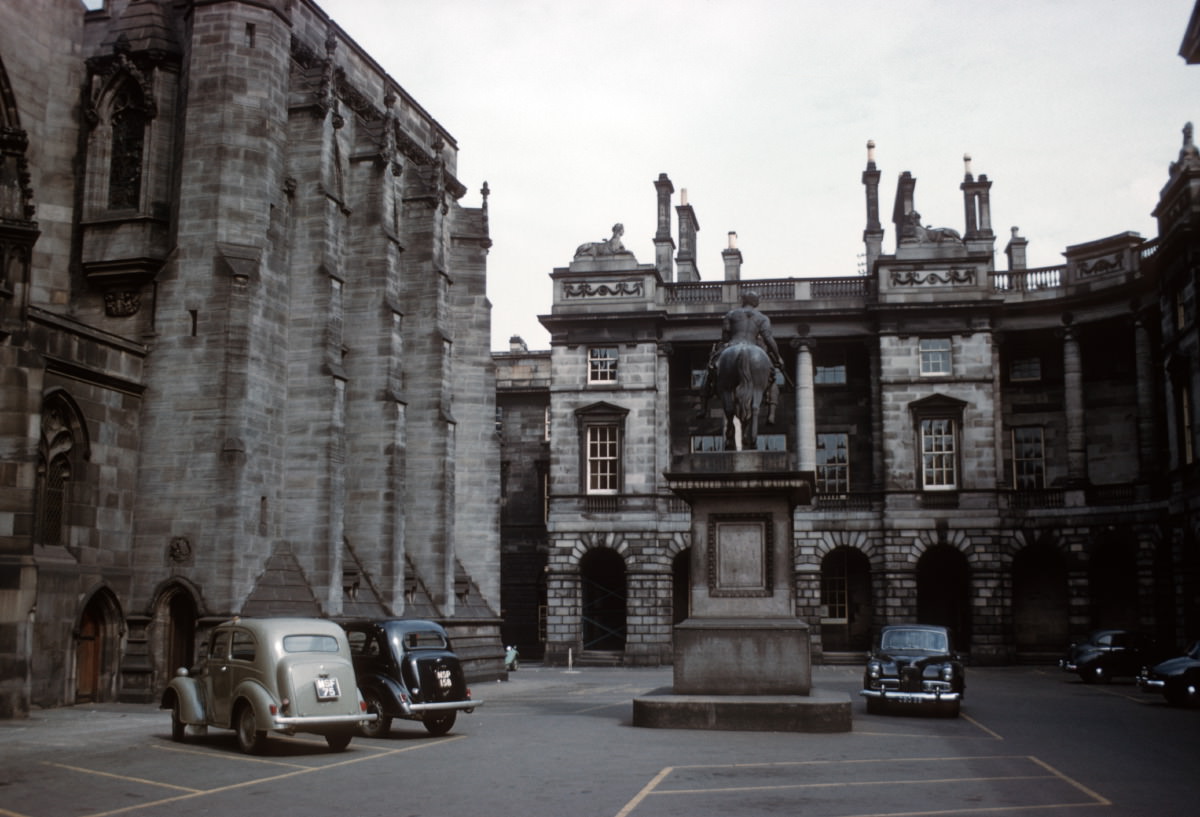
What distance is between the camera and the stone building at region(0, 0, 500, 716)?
23203 millimetres

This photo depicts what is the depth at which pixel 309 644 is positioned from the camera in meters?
16.4

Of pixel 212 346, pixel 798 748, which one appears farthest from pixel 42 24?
pixel 798 748

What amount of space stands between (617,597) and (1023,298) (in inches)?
779

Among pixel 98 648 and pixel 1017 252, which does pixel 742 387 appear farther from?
pixel 1017 252

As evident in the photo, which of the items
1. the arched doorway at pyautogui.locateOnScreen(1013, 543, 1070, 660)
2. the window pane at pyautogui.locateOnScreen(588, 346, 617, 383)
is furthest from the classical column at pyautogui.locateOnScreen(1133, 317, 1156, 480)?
the window pane at pyautogui.locateOnScreen(588, 346, 617, 383)

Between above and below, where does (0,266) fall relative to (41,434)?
above

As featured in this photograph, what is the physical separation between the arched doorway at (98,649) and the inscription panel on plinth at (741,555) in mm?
13114

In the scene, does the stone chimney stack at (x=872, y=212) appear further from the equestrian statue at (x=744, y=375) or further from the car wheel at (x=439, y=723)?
the car wheel at (x=439, y=723)

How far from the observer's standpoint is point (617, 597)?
1911 inches

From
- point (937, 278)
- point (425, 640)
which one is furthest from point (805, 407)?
point (425, 640)

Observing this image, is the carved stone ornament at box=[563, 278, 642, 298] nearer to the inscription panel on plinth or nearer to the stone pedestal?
the stone pedestal

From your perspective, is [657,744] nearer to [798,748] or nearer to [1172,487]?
[798,748]

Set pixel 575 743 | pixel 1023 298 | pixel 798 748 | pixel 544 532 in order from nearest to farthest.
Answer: pixel 798 748, pixel 575 743, pixel 1023 298, pixel 544 532

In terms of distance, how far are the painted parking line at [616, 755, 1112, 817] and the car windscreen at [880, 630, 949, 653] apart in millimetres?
7958
